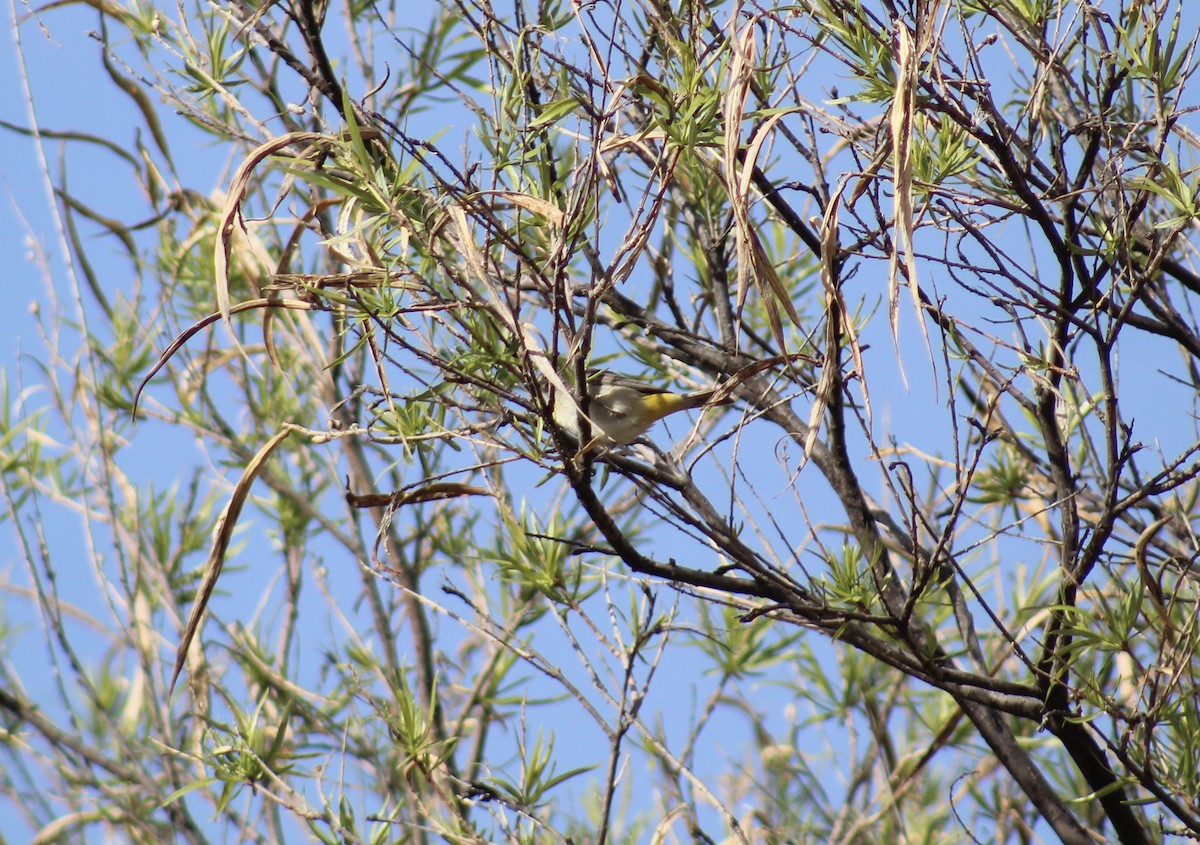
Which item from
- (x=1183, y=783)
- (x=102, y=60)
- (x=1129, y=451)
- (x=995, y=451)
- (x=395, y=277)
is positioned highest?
(x=102, y=60)

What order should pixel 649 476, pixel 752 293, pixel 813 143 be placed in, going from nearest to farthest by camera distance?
pixel 649 476
pixel 813 143
pixel 752 293

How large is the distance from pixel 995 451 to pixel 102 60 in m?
2.59

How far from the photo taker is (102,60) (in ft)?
10.0

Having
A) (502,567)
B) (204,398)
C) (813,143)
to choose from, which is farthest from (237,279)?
(813,143)

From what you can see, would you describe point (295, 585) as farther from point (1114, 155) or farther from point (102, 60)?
point (1114, 155)

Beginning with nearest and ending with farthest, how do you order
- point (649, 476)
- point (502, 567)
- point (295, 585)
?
point (649, 476)
point (502, 567)
point (295, 585)

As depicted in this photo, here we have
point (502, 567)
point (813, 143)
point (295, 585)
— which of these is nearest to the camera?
point (813, 143)

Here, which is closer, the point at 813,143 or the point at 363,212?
the point at 363,212

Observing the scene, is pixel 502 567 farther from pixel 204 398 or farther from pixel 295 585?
pixel 204 398

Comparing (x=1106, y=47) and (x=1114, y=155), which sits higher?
(x=1106, y=47)

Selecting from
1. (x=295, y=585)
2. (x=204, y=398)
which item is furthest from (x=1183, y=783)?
(x=204, y=398)

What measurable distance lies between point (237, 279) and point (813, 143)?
90.3 inches

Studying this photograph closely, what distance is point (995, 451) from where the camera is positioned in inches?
111

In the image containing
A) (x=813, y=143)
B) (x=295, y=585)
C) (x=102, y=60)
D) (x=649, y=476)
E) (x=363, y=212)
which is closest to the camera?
(x=363, y=212)
